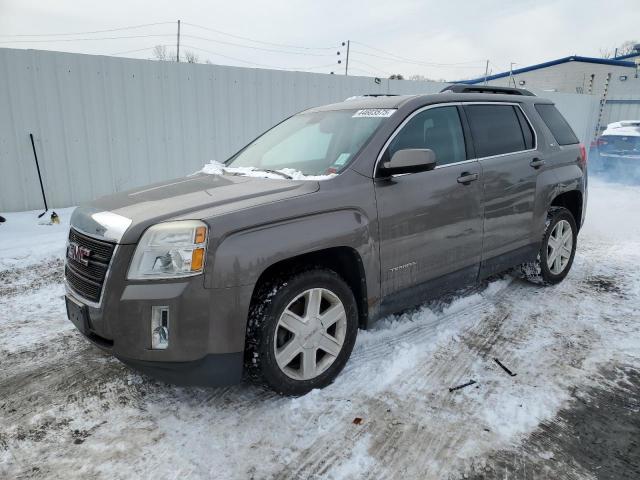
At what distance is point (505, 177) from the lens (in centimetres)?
390

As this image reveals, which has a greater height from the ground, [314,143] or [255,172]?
[314,143]

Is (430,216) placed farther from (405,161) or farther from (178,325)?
(178,325)

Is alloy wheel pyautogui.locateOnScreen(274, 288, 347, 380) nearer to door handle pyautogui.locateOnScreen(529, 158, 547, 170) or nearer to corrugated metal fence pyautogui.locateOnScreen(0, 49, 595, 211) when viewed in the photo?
door handle pyautogui.locateOnScreen(529, 158, 547, 170)

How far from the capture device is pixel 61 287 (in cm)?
466

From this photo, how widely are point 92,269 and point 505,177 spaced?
3.18 metres

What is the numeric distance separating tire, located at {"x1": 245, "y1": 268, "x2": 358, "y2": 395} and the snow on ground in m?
0.16

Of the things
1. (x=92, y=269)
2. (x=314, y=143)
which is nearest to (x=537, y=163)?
(x=314, y=143)

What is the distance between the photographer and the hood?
2494 millimetres

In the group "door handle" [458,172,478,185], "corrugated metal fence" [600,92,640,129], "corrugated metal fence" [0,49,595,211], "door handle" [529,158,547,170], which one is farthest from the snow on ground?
"corrugated metal fence" [600,92,640,129]

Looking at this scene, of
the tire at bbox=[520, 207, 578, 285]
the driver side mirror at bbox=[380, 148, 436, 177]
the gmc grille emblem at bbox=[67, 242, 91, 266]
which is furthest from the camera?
the tire at bbox=[520, 207, 578, 285]

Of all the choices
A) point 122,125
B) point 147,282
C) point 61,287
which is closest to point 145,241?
point 147,282

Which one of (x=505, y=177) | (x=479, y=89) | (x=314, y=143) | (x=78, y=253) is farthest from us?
(x=479, y=89)

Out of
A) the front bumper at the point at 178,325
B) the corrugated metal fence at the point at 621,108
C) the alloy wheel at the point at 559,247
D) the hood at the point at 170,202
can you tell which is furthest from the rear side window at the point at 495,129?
the corrugated metal fence at the point at 621,108

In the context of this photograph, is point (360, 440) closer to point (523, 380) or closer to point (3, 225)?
point (523, 380)
